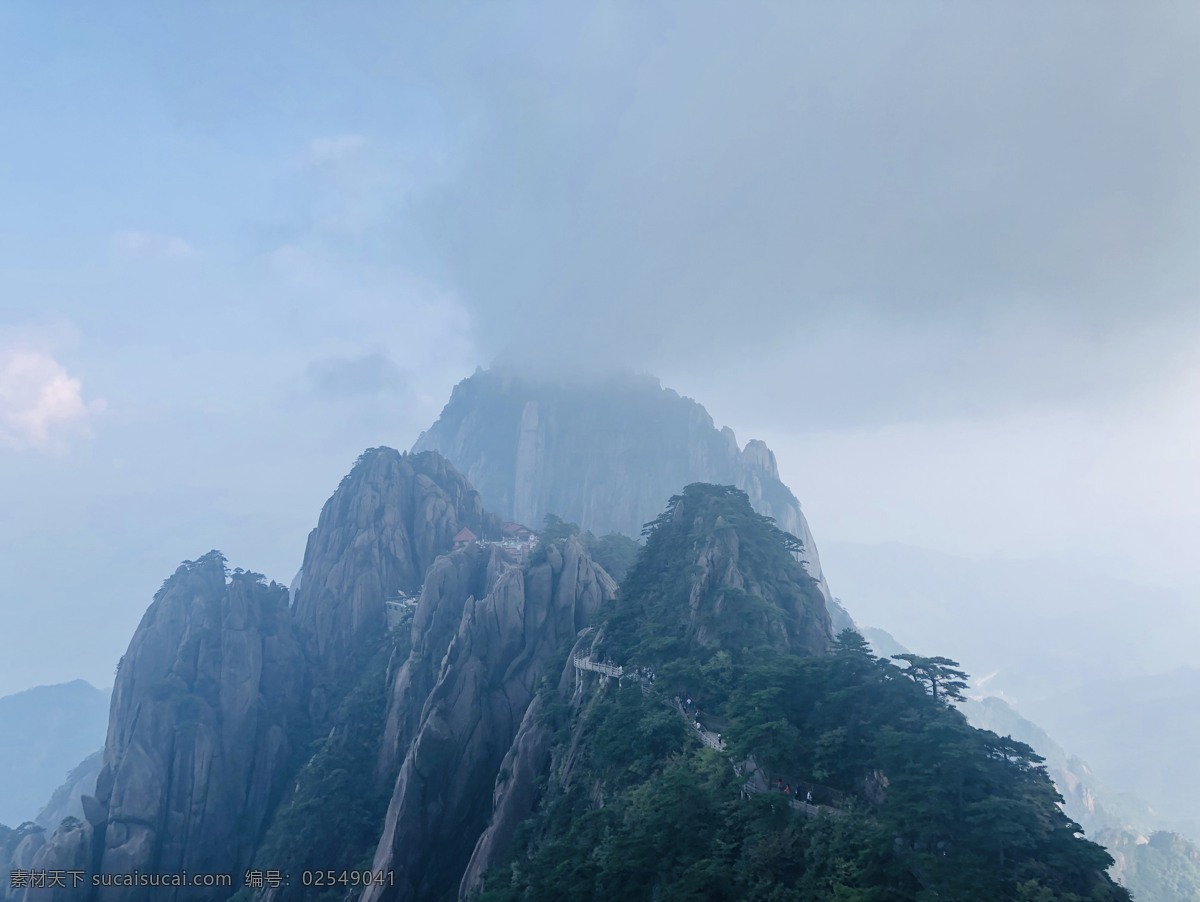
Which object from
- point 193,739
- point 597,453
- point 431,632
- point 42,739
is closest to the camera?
point 431,632

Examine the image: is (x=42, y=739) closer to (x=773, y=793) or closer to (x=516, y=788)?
(x=516, y=788)

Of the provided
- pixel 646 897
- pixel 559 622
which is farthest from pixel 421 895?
pixel 646 897

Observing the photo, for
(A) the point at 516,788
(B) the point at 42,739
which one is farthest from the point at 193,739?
(B) the point at 42,739

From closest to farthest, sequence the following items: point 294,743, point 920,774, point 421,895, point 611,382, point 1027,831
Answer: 1. point 1027,831
2. point 920,774
3. point 421,895
4. point 294,743
5. point 611,382

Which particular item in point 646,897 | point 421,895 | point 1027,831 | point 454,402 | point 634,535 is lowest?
point 421,895

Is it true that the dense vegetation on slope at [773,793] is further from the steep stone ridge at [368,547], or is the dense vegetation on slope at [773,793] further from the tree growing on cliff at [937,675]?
the steep stone ridge at [368,547]

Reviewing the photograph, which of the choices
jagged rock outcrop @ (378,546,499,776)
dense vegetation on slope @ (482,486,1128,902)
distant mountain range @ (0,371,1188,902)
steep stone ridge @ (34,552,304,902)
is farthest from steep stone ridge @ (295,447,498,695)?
dense vegetation on slope @ (482,486,1128,902)

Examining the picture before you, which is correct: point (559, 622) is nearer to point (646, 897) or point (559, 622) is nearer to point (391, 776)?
point (391, 776)

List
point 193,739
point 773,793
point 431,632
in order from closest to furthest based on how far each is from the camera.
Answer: point 773,793, point 431,632, point 193,739
